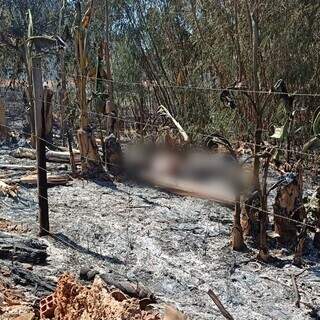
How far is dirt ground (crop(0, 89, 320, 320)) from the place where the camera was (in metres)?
3.88

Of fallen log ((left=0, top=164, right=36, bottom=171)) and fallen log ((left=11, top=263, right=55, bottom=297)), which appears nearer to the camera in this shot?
fallen log ((left=11, top=263, right=55, bottom=297))

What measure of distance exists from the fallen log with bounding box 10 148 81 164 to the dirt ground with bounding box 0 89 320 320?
1573 mm

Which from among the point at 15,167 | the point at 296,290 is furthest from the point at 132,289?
the point at 15,167

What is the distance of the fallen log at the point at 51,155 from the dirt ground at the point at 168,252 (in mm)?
1573

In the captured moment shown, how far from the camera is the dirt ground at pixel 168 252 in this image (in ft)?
12.7

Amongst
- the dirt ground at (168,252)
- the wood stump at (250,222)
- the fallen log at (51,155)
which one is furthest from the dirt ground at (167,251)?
the fallen log at (51,155)

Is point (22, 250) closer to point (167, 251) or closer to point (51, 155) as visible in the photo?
point (167, 251)

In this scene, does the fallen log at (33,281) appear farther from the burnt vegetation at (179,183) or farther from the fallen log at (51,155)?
the fallen log at (51,155)

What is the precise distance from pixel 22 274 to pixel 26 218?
74.2 inches

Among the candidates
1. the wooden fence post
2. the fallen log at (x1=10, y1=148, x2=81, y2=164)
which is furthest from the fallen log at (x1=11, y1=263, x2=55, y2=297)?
the fallen log at (x1=10, y1=148, x2=81, y2=164)

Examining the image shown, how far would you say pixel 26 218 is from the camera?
17.9ft

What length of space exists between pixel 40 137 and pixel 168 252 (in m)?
1.58

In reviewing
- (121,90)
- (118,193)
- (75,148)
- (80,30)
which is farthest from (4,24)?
(118,193)

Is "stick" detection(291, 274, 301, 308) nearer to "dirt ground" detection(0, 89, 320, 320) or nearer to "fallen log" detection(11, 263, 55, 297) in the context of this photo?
"dirt ground" detection(0, 89, 320, 320)
